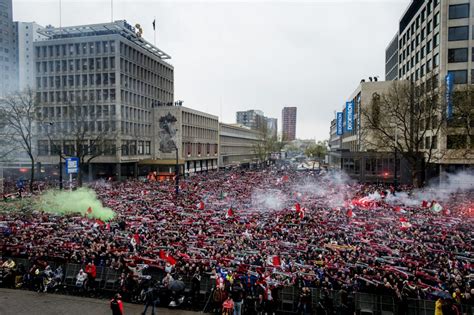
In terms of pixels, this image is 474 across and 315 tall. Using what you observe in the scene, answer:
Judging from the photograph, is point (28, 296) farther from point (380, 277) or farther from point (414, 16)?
point (414, 16)

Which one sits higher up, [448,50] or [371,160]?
[448,50]

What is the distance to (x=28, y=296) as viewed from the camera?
12.3 m

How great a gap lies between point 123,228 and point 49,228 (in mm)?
3890

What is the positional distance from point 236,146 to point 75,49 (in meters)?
68.2

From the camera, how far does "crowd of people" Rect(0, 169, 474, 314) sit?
1121cm

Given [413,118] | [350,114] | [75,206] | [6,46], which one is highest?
[6,46]

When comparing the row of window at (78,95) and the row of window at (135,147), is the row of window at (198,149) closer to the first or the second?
the row of window at (135,147)

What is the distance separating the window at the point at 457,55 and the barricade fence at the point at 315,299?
43.2 metres

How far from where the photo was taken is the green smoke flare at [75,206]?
21.9 meters

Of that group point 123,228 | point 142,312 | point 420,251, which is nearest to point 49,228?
point 123,228

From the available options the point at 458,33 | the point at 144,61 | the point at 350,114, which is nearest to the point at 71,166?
the point at 144,61

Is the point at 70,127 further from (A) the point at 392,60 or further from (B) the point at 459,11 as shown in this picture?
(A) the point at 392,60

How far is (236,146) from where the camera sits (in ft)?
396

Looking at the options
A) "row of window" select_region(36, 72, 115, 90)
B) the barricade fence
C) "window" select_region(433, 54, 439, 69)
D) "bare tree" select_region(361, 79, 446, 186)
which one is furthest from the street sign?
"window" select_region(433, 54, 439, 69)
